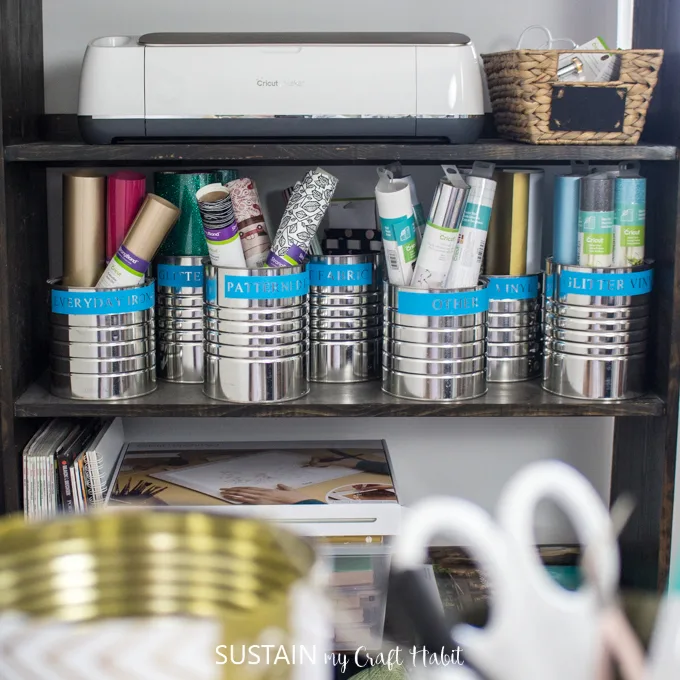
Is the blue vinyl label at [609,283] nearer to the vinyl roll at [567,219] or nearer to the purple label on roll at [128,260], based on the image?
the vinyl roll at [567,219]

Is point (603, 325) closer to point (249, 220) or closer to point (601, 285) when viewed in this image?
point (601, 285)

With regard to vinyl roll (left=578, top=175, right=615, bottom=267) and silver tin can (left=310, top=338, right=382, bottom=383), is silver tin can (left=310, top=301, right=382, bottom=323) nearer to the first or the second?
silver tin can (left=310, top=338, right=382, bottom=383)

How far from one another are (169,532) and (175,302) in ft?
3.68

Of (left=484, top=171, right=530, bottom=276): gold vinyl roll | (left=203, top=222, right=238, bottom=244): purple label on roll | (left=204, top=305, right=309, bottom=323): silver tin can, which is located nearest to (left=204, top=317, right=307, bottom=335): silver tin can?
(left=204, top=305, right=309, bottom=323): silver tin can

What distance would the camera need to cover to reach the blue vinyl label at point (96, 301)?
1.34 m

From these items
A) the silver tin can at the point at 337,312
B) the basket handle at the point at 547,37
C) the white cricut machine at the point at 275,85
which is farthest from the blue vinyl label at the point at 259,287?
the basket handle at the point at 547,37

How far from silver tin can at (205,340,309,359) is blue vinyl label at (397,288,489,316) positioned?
0.16 metres

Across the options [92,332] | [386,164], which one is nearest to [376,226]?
[386,164]

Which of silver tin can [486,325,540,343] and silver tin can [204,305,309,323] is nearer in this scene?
silver tin can [204,305,309,323]

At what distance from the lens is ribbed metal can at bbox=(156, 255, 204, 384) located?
144cm

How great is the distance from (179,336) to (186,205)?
195mm

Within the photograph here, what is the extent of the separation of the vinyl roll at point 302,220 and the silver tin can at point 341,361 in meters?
0.15

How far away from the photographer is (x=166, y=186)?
1.47 meters

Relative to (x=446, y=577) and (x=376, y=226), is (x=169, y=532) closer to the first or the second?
(x=376, y=226)
